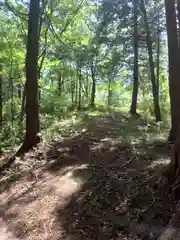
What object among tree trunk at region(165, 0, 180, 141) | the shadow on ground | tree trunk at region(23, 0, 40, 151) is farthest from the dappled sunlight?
tree trunk at region(23, 0, 40, 151)

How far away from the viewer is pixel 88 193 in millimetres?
4645

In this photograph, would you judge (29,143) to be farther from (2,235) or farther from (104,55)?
(104,55)

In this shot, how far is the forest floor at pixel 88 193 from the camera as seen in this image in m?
3.68

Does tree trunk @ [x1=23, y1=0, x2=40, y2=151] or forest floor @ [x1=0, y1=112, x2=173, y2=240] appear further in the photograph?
tree trunk @ [x1=23, y1=0, x2=40, y2=151]

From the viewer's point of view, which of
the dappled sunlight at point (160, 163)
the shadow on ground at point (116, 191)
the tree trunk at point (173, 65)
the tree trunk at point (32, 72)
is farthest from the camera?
the tree trunk at point (32, 72)

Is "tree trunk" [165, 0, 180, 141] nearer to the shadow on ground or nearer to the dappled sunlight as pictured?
the shadow on ground

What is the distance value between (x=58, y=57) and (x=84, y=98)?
9692mm

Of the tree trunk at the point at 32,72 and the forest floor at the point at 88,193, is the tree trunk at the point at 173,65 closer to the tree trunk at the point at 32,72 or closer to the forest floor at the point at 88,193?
the forest floor at the point at 88,193

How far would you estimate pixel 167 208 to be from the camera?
3756 millimetres

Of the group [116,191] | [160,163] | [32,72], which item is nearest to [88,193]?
[116,191]

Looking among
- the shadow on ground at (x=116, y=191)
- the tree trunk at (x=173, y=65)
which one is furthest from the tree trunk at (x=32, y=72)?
the tree trunk at (x=173, y=65)

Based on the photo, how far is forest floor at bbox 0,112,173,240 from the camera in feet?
12.1

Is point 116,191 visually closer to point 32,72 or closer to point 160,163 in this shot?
point 160,163

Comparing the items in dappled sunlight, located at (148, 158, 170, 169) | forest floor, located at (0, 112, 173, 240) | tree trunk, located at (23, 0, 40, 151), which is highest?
tree trunk, located at (23, 0, 40, 151)
